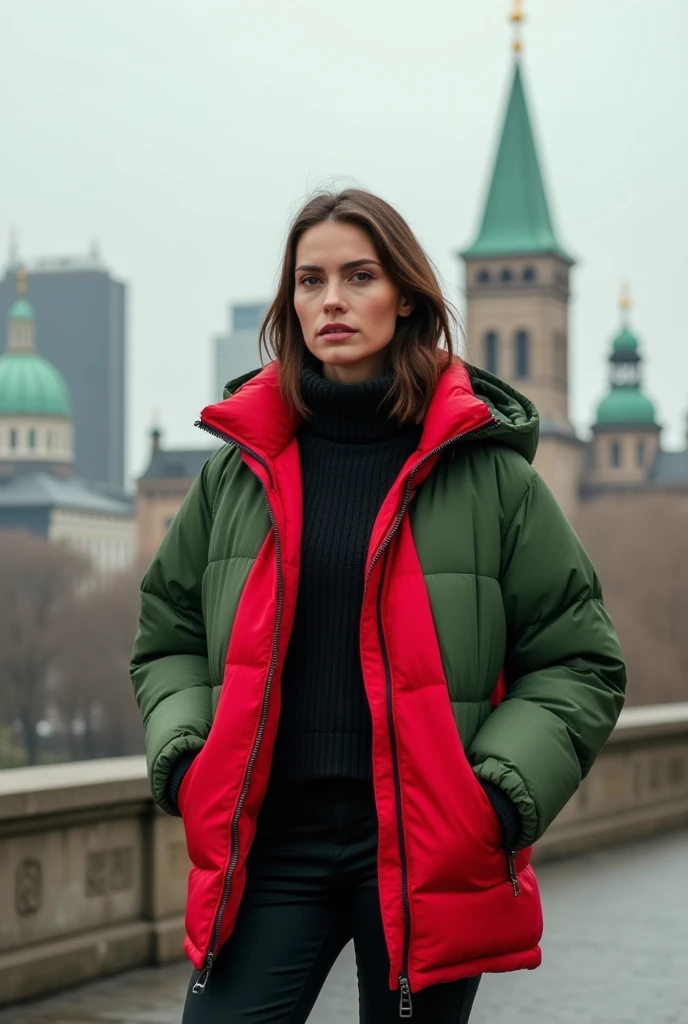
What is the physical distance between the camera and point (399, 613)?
8.25 feet

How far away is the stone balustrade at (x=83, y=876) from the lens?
4.96m

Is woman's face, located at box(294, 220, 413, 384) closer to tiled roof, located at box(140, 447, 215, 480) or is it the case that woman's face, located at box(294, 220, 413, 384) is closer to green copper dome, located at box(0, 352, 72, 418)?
tiled roof, located at box(140, 447, 215, 480)

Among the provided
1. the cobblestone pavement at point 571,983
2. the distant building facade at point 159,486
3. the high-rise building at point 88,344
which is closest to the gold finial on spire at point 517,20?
the distant building facade at point 159,486

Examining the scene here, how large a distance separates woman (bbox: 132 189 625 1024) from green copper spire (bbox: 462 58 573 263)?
9567 cm

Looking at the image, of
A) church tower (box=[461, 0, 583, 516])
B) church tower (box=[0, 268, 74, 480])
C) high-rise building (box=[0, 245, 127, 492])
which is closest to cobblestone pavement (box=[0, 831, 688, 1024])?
church tower (box=[461, 0, 583, 516])

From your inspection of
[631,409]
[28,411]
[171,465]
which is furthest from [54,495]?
[631,409]

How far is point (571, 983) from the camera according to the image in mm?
5414

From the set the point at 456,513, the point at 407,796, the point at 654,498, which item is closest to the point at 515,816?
the point at 407,796

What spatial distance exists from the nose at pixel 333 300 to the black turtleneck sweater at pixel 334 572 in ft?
0.30

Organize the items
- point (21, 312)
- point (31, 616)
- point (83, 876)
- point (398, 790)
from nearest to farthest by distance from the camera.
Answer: point (398, 790) → point (83, 876) → point (31, 616) → point (21, 312)

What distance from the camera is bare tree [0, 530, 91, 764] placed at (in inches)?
2584

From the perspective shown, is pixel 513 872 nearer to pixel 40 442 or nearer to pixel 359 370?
pixel 359 370

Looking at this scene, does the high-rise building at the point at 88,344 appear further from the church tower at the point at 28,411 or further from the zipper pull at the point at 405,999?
the zipper pull at the point at 405,999

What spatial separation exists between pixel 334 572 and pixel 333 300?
33 cm
